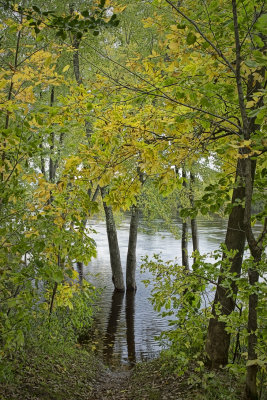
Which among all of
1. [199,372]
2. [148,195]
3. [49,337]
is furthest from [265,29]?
[148,195]

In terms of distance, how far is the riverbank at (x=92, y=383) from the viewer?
4188mm

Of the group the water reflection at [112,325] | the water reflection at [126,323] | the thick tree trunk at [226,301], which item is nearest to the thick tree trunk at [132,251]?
the water reflection at [126,323]

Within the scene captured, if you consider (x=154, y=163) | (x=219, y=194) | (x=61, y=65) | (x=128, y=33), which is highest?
(x=128, y=33)

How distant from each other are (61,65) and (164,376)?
11.3 meters

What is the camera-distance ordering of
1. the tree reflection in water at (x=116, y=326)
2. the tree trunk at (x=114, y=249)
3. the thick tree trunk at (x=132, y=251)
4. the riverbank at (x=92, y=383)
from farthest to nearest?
the thick tree trunk at (x=132, y=251)
the tree trunk at (x=114, y=249)
the tree reflection in water at (x=116, y=326)
the riverbank at (x=92, y=383)

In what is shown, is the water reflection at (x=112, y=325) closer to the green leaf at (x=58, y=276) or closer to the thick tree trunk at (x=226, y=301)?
the thick tree trunk at (x=226, y=301)

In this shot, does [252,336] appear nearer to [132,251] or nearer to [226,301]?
[226,301]

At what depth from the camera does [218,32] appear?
365 centimetres

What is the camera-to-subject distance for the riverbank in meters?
4.19

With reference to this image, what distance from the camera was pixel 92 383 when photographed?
5.86 m

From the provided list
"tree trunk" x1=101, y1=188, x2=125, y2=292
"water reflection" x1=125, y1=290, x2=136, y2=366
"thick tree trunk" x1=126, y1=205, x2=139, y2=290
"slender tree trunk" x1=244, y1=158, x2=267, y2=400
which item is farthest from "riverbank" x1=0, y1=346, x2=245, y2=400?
"thick tree trunk" x1=126, y1=205, x2=139, y2=290

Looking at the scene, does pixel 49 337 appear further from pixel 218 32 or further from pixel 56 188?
pixel 218 32

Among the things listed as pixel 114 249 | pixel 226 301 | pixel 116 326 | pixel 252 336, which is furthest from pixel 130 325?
pixel 252 336

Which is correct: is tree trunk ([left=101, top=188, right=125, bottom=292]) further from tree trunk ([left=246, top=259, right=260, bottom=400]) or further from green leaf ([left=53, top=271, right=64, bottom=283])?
green leaf ([left=53, top=271, right=64, bottom=283])
